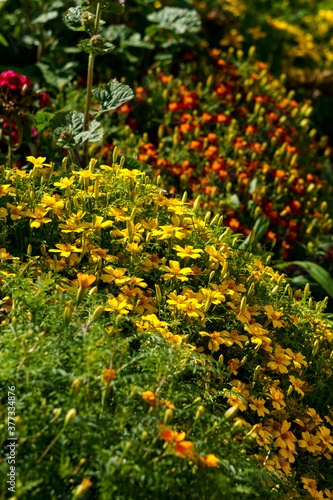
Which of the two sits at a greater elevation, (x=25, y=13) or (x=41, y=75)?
(x=25, y=13)

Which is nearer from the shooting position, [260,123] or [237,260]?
[237,260]

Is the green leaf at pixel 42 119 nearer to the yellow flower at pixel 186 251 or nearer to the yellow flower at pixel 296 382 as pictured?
the yellow flower at pixel 186 251

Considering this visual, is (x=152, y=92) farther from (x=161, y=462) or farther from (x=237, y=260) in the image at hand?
(x=161, y=462)

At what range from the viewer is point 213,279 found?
1807 millimetres

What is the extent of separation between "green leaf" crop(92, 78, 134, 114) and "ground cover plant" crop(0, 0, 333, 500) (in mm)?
10

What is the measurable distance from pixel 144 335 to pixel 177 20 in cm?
296

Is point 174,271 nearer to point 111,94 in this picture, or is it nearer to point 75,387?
point 75,387

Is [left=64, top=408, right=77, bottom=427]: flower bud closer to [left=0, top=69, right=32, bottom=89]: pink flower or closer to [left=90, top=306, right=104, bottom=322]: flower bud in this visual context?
[left=90, top=306, right=104, bottom=322]: flower bud

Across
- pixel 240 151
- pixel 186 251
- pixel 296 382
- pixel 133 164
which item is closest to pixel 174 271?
pixel 186 251

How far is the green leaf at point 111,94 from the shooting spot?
2.23 meters

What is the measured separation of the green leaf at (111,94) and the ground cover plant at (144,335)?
0.03 feet

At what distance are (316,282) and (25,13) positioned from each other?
291 cm

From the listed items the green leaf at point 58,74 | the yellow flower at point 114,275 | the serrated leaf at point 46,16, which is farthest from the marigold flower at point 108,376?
the serrated leaf at point 46,16

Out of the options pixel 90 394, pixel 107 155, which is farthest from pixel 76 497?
pixel 107 155
